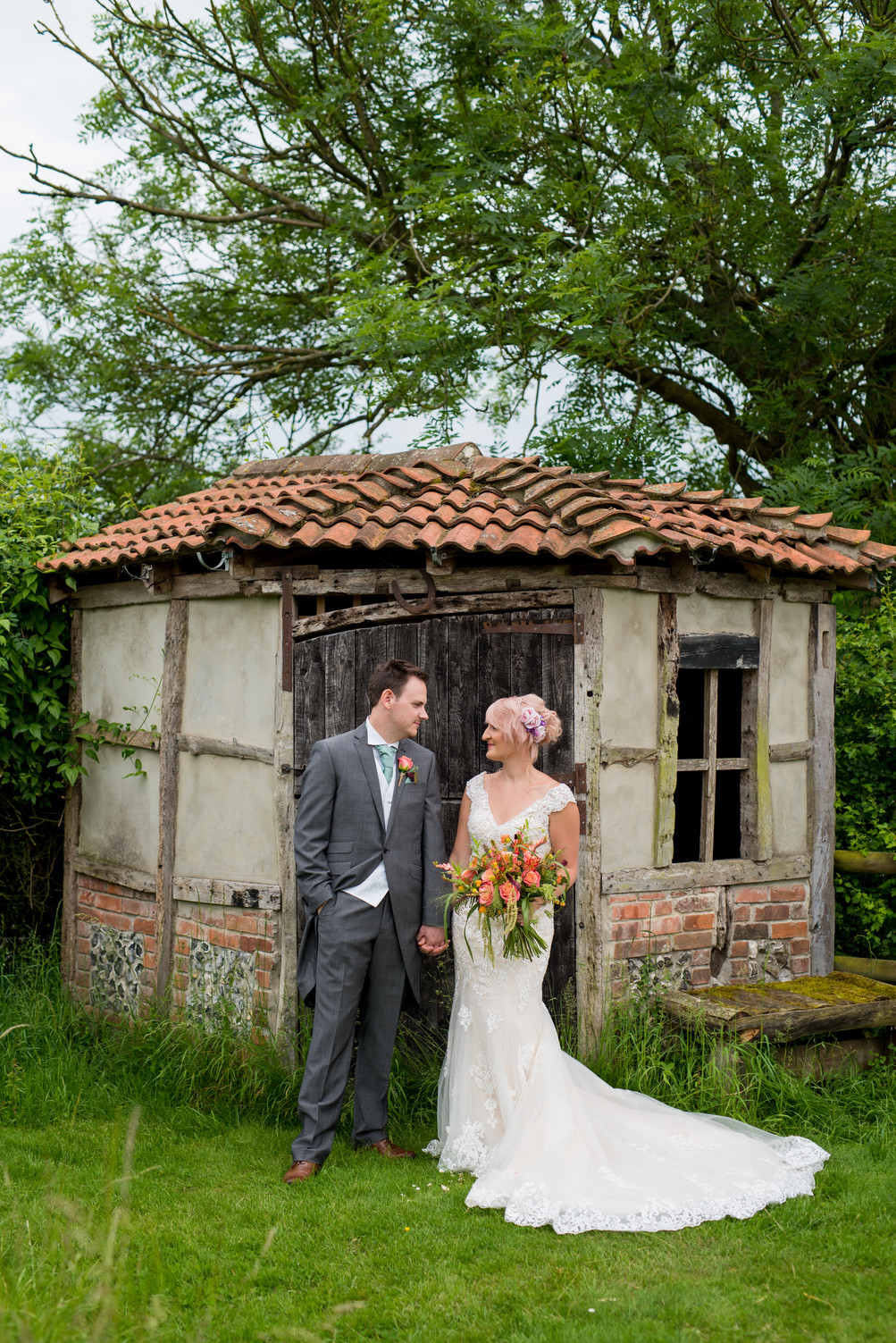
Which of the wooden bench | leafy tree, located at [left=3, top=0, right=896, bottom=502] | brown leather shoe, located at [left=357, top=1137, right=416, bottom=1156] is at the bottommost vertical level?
brown leather shoe, located at [left=357, top=1137, right=416, bottom=1156]

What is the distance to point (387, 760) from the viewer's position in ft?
17.3

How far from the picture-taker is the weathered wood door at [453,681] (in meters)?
5.94

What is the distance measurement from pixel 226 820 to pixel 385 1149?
214 cm

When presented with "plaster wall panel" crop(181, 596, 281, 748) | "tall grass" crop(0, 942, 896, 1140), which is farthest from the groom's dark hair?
"tall grass" crop(0, 942, 896, 1140)

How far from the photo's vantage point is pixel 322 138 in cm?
1194

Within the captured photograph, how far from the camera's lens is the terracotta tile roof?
5758 millimetres

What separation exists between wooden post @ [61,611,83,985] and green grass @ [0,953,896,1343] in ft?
4.31

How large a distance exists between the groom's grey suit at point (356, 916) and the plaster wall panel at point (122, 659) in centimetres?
222

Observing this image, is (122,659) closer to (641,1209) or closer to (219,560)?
(219,560)

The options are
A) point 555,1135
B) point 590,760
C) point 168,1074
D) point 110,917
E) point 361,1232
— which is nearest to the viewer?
point 361,1232

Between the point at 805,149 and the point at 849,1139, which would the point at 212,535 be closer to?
the point at 849,1139

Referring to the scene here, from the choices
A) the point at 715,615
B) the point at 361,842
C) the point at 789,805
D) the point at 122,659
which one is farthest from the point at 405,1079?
the point at 122,659

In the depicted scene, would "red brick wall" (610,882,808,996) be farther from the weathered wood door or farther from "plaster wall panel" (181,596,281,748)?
"plaster wall panel" (181,596,281,748)

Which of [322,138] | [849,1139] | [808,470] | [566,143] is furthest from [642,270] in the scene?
[849,1139]
